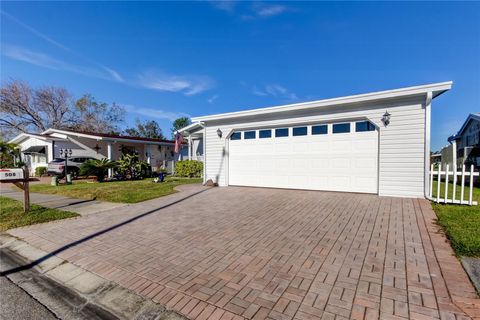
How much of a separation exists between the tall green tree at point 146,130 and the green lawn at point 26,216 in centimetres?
4207

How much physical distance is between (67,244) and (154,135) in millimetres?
49176

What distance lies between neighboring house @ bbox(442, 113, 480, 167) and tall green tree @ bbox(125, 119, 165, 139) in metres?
48.4

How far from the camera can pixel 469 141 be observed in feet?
63.3

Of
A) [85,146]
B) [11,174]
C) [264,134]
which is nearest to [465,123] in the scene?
[264,134]

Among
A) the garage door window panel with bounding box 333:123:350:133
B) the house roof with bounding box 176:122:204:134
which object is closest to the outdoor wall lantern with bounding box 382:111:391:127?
the garage door window panel with bounding box 333:123:350:133

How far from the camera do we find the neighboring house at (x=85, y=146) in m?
17.3

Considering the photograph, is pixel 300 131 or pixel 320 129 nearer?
pixel 320 129

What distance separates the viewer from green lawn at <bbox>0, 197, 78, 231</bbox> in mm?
5055

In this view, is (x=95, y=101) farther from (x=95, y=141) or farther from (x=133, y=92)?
(x=95, y=141)

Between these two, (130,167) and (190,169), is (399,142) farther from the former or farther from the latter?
(130,167)

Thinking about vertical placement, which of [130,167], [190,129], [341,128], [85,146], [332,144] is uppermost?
[190,129]

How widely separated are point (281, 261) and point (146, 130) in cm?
5062

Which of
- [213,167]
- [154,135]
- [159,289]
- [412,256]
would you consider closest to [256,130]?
[213,167]

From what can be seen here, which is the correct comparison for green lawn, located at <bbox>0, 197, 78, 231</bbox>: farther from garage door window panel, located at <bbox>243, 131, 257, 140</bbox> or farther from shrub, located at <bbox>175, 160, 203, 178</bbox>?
shrub, located at <bbox>175, 160, 203, 178</bbox>
